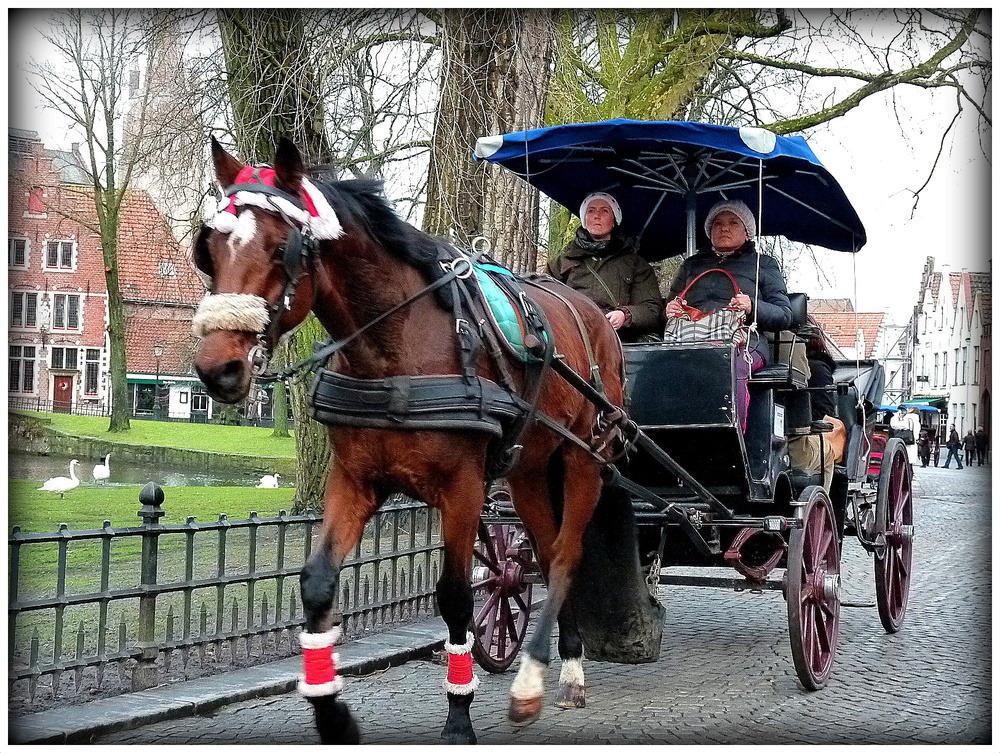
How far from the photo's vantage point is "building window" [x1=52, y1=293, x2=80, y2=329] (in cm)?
1312

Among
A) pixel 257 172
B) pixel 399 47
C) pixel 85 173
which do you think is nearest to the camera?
pixel 257 172

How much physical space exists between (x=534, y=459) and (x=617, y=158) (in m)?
2.10

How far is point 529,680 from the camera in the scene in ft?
14.7

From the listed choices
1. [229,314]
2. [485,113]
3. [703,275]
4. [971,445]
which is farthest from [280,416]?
[229,314]

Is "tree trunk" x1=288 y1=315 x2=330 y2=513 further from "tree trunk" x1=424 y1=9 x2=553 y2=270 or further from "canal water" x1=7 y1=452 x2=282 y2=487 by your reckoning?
"canal water" x1=7 y1=452 x2=282 y2=487

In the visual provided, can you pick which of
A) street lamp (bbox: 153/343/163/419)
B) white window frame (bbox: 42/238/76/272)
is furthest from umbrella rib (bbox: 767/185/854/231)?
street lamp (bbox: 153/343/163/419)

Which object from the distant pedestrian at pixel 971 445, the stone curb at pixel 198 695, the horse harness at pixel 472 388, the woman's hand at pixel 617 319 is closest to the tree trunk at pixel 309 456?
the stone curb at pixel 198 695

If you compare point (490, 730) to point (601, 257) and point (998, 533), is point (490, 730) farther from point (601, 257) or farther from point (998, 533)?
point (601, 257)

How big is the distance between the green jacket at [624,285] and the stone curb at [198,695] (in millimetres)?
2307

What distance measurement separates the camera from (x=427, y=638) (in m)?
6.84

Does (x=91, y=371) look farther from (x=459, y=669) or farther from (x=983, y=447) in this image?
(x=459, y=669)

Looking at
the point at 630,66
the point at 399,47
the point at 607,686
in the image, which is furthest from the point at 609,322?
the point at 630,66

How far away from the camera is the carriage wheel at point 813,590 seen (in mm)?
5453

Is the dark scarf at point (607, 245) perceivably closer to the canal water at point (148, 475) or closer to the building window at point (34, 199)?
the building window at point (34, 199)
